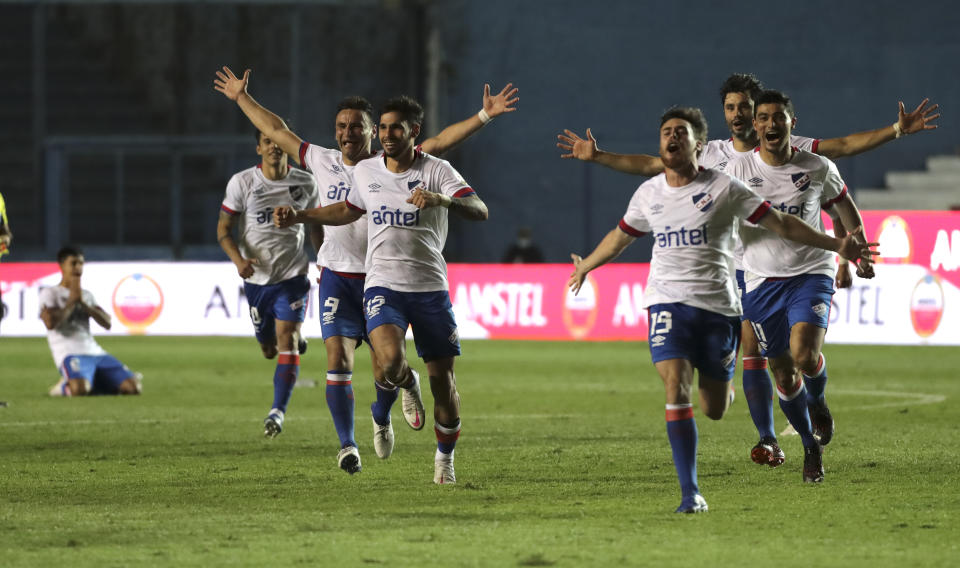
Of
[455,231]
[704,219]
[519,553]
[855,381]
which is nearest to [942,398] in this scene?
[855,381]

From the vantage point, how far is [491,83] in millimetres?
28406

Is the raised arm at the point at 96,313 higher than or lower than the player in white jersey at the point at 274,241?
lower

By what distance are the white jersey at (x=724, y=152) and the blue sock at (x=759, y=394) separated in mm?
1181

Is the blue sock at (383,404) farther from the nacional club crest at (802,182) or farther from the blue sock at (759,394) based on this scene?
the nacional club crest at (802,182)

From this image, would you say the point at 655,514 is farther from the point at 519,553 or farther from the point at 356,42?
the point at 356,42

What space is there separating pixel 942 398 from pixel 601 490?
705 centimetres

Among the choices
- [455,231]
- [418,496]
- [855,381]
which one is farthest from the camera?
[455,231]

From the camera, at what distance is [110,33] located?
30.2 meters

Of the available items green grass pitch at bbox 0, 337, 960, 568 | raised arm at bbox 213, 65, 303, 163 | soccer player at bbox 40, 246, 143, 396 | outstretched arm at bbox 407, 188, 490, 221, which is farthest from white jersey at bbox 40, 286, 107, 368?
outstretched arm at bbox 407, 188, 490, 221

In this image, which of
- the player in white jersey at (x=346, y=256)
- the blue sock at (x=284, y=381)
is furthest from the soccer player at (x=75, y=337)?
the player in white jersey at (x=346, y=256)

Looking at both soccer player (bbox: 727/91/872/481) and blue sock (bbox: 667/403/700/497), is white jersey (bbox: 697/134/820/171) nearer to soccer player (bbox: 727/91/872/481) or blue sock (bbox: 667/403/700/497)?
soccer player (bbox: 727/91/872/481)

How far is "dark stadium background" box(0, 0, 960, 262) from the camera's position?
91.9 ft

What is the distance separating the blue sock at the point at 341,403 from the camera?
28.5ft

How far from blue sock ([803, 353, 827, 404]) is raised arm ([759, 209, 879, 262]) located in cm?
159
